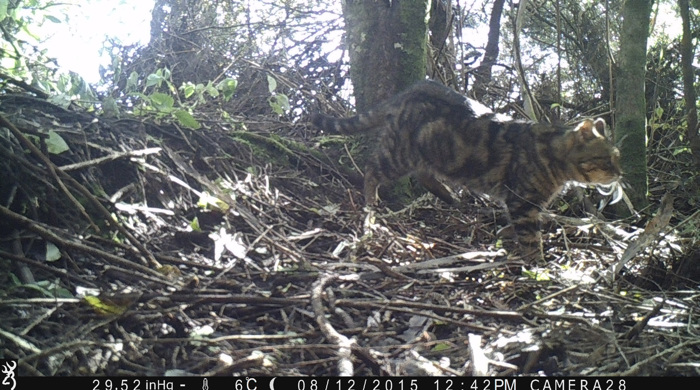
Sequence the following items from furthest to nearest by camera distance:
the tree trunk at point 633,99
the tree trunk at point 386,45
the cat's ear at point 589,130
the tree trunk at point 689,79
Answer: the tree trunk at point 386,45, the cat's ear at point 589,130, the tree trunk at point 633,99, the tree trunk at point 689,79

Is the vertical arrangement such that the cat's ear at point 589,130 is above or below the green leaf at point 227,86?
below

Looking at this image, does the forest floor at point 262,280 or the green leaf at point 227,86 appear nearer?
the forest floor at point 262,280

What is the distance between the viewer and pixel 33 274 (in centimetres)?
274

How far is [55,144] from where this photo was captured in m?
3.39

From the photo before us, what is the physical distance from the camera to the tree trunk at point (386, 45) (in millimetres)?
5797

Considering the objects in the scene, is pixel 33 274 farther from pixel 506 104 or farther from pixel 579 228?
pixel 506 104

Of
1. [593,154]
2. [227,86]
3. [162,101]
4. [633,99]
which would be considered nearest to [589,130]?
[593,154]

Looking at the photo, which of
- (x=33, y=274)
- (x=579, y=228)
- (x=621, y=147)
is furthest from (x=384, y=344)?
(x=621, y=147)

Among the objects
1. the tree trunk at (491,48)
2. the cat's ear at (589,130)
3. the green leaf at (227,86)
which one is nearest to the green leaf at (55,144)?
the green leaf at (227,86)

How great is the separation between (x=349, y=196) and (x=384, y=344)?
8.35 ft

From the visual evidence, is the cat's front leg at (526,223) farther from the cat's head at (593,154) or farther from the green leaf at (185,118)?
the green leaf at (185,118)

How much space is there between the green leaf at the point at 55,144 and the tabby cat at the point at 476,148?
278cm

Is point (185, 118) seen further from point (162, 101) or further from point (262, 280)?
point (262, 280)

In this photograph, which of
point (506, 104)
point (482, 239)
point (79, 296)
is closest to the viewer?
point (79, 296)
